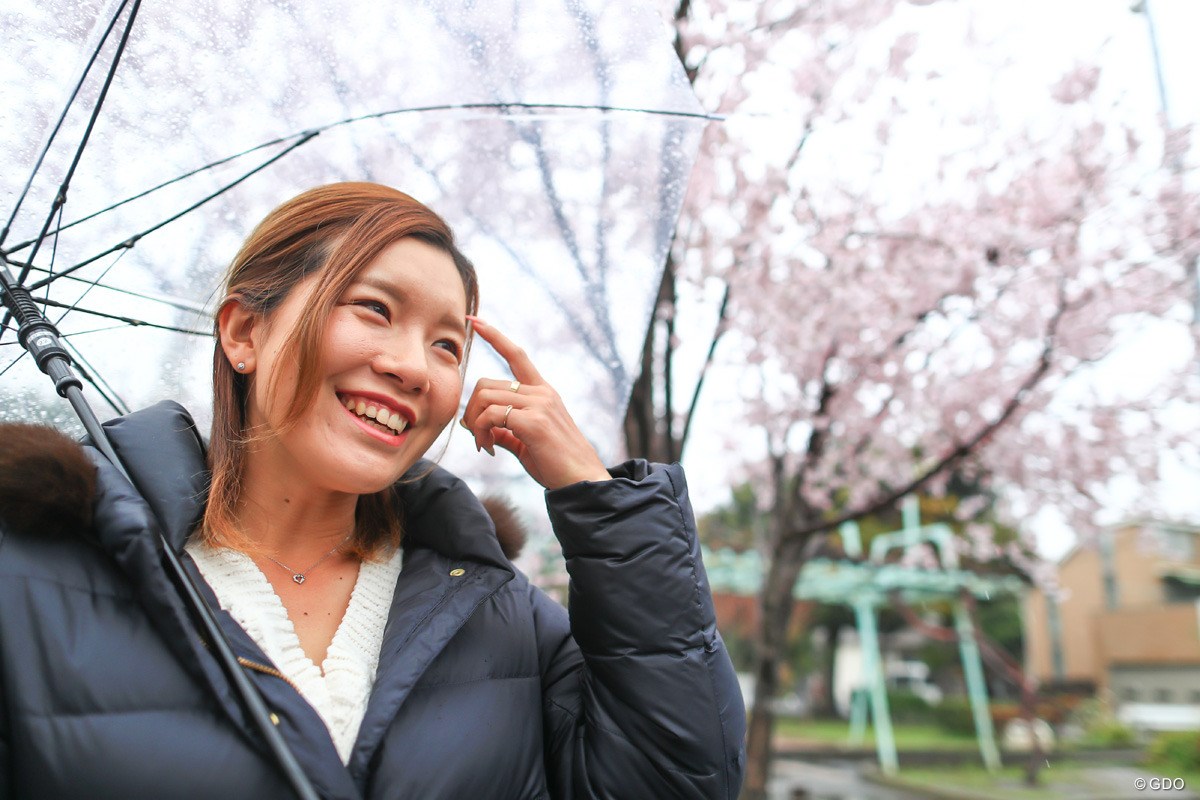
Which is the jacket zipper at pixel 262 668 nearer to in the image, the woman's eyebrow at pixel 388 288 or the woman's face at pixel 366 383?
the woman's face at pixel 366 383

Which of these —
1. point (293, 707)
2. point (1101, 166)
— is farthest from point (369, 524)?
point (1101, 166)

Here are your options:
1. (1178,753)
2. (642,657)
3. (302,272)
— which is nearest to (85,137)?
(302,272)

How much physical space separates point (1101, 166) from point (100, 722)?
626 centimetres

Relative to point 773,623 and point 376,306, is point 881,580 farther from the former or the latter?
point 376,306

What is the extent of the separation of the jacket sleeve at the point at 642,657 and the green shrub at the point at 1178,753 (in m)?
16.0

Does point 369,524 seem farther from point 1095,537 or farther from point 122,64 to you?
point 1095,537

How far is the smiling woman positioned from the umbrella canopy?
379 millimetres

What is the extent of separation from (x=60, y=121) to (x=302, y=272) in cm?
60

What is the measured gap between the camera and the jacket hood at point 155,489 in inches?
47.3

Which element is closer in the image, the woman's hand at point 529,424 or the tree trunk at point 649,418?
the woman's hand at point 529,424

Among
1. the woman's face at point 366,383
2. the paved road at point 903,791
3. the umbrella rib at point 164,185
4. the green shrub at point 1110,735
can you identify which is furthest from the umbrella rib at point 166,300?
the green shrub at point 1110,735

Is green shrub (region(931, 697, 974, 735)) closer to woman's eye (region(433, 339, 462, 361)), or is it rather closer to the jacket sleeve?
the jacket sleeve

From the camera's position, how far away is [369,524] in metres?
1.68

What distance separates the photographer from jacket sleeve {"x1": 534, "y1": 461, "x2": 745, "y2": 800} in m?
1.39
